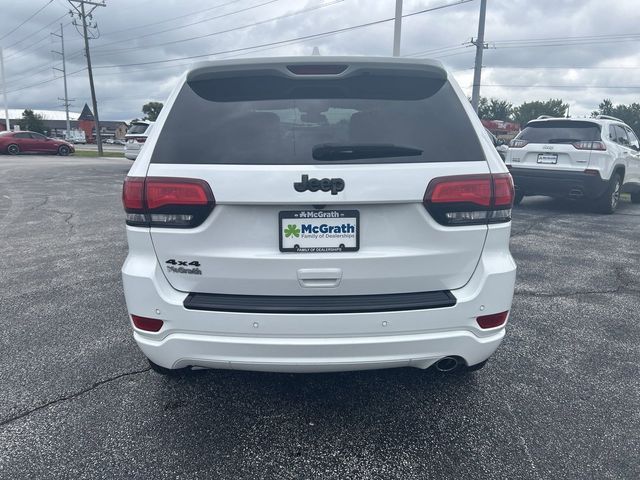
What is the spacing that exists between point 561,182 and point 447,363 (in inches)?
311

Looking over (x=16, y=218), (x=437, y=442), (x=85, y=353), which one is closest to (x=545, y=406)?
(x=437, y=442)

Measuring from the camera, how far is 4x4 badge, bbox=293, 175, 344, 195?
2094 millimetres

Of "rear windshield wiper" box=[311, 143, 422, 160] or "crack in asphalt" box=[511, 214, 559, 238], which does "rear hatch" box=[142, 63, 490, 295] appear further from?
"crack in asphalt" box=[511, 214, 559, 238]

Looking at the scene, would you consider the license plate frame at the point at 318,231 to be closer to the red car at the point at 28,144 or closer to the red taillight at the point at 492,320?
the red taillight at the point at 492,320

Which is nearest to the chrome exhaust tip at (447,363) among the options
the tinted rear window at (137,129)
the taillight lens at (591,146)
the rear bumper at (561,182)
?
the rear bumper at (561,182)

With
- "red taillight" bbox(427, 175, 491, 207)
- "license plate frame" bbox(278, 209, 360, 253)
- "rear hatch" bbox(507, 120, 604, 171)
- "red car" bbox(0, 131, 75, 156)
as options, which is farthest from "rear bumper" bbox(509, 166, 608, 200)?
"red car" bbox(0, 131, 75, 156)

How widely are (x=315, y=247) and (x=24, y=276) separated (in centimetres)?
452

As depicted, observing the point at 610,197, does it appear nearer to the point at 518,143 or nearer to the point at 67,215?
the point at 518,143

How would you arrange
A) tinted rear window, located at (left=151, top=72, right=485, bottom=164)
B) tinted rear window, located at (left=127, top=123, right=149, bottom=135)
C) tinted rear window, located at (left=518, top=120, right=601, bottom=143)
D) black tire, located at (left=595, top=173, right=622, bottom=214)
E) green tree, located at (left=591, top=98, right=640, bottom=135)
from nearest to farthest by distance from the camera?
tinted rear window, located at (left=151, top=72, right=485, bottom=164) < tinted rear window, located at (left=518, top=120, right=601, bottom=143) < black tire, located at (left=595, top=173, right=622, bottom=214) < tinted rear window, located at (left=127, top=123, right=149, bottom=135) < green tree, located at (left=591, top=98, right=640, bottom=135)

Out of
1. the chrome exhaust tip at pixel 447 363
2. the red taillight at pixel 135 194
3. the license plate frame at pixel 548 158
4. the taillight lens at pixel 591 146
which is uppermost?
the red taillight at pixel 135 194

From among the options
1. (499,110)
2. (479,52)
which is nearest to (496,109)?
(499,110)

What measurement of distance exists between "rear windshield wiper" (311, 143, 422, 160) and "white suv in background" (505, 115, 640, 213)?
8.03 metres

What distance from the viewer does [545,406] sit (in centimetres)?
279

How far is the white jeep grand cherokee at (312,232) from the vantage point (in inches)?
84.4
